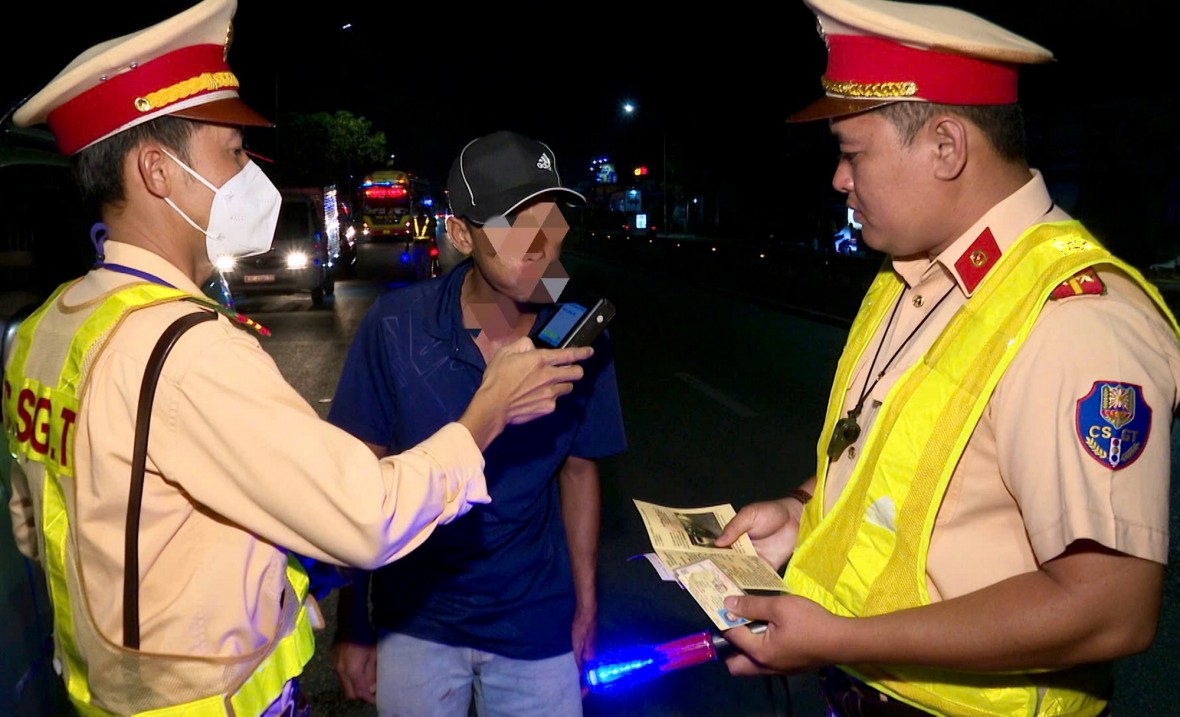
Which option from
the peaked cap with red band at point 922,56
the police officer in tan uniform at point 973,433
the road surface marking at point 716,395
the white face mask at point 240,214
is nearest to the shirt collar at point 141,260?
the white face mask at point 240,214

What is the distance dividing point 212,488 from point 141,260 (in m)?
0.50

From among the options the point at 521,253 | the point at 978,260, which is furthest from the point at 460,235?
the point at 978,260

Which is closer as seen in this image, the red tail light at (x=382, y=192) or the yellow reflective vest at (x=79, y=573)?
the yellow reflective vest at (x=79, y=573)

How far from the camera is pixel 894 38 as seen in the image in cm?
175

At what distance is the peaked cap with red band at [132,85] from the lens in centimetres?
163

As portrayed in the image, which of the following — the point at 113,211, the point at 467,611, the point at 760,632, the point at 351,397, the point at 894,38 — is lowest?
the point at 467,611

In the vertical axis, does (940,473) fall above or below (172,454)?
below

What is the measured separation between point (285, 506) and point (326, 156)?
2301 inches

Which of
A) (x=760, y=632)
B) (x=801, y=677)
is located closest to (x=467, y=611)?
(x=760, y=632)

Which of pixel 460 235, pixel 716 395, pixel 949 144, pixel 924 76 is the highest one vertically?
pixel 924 76

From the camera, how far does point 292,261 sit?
17.6 meters

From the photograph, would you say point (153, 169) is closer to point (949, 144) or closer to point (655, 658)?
point (655, 658)

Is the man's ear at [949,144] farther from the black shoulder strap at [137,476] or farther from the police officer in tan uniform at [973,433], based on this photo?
the black shoulder strap at [137,476]

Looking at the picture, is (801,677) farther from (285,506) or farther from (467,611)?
(285,506)
